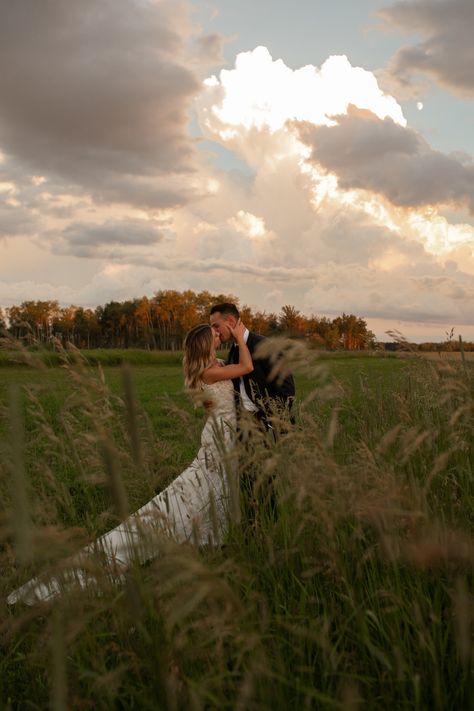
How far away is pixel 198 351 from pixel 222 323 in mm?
787

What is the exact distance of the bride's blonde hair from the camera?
257 inches

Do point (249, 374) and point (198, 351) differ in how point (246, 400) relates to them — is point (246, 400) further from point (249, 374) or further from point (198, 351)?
point (198, 351)

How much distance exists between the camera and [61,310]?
122 metres

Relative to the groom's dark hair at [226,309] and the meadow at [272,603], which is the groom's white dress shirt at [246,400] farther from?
the meadow at [272,603]

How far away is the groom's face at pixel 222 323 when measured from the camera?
23.4 ft

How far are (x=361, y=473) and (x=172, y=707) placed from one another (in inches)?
44.7

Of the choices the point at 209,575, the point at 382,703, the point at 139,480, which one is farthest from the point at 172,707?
the point at 139,480

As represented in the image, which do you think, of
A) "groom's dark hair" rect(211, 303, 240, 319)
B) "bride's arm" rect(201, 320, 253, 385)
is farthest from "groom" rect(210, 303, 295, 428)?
"bride's arm" rect(201, 320, 253, 385)

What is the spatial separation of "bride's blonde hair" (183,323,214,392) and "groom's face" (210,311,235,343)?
55 centimetres

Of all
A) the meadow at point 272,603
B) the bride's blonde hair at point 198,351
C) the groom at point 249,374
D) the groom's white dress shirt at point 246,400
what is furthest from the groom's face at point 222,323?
the meadow at point 272,603

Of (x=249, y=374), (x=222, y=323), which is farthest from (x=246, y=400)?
(x=222, y=323)

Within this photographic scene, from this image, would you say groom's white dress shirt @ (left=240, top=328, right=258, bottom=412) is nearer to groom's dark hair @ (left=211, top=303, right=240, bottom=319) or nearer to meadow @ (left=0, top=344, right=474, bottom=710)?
groom's dark hair @ (left=211, top=303, right=240, bottom=319)

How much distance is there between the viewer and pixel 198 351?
6.54m

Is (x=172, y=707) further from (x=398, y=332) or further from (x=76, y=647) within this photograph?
(x=398, y=332)
